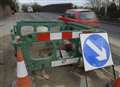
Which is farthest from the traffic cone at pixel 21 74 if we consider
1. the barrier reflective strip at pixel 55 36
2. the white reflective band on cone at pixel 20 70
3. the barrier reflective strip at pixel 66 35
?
the barrier reflective strip at pixel 66 35

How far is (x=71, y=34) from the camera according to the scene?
5848 mm

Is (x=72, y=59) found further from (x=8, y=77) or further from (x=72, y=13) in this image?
(x=72, y=13)

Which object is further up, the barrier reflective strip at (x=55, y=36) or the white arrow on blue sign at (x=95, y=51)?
the barrier reflective strip at (x=55, y=36)

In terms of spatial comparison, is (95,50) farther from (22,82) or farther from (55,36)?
(22,82)

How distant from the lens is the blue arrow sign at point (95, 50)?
17.8 feet

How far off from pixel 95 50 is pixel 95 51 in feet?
0.08

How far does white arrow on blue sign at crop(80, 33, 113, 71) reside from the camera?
5.39 meters

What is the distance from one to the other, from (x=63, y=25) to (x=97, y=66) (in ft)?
8.60

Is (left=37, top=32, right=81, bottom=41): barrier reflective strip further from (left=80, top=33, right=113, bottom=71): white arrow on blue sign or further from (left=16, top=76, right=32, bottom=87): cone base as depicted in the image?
(left=16, top=76, right=32, bottom=87): cone base

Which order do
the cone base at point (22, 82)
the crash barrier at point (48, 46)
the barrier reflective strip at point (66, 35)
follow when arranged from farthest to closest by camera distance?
the barrier reflective strip at point (66, 35)
the crash barrier at point (48, 46)
the cone base at point (22, 82)

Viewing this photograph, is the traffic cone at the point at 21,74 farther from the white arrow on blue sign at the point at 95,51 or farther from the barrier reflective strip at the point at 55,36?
the white arrow on blue sign at the point at 95,51

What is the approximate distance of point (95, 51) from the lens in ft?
18.3

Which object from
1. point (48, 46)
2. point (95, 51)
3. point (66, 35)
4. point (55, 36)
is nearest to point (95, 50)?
point (95, 51)

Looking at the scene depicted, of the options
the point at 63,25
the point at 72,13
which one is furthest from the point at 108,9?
the point at 63,25
